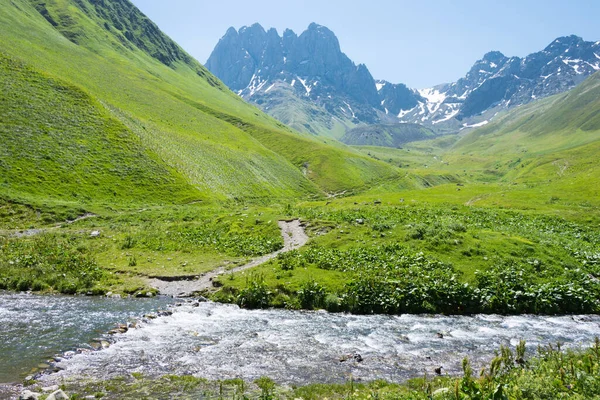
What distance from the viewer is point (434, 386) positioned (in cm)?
1512

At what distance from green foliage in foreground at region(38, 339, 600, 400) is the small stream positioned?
985mm

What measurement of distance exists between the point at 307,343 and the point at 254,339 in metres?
3.08

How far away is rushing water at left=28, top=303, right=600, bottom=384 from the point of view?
57.4 ft

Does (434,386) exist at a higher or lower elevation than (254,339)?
higher

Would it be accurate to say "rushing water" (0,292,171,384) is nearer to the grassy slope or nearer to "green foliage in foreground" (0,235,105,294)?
"green foliage in foreground" (0,235,105,294)

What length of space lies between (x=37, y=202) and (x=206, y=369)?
6079cm

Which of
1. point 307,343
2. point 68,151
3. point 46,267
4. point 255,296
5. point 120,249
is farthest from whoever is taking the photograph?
point 68,151

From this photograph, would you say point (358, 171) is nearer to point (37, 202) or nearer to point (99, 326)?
point (37, 202)

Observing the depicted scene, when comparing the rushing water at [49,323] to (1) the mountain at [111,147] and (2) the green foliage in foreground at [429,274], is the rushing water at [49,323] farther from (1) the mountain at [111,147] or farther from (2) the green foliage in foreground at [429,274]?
(1) the mountain at [111,147]

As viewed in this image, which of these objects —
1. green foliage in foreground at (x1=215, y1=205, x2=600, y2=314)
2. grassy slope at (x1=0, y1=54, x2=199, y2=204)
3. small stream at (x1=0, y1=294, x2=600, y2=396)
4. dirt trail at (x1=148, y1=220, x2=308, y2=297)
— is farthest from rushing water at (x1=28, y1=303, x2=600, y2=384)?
grassy slope at (x1=0, y1=54, x2=199, y2=204)

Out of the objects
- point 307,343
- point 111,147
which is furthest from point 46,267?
point 111,147

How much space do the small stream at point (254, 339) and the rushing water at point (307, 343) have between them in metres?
0.05

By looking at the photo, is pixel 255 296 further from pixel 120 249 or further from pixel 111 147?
pixel 111 147

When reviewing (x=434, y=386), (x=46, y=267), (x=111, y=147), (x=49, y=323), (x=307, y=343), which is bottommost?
(x=46, y=267)
